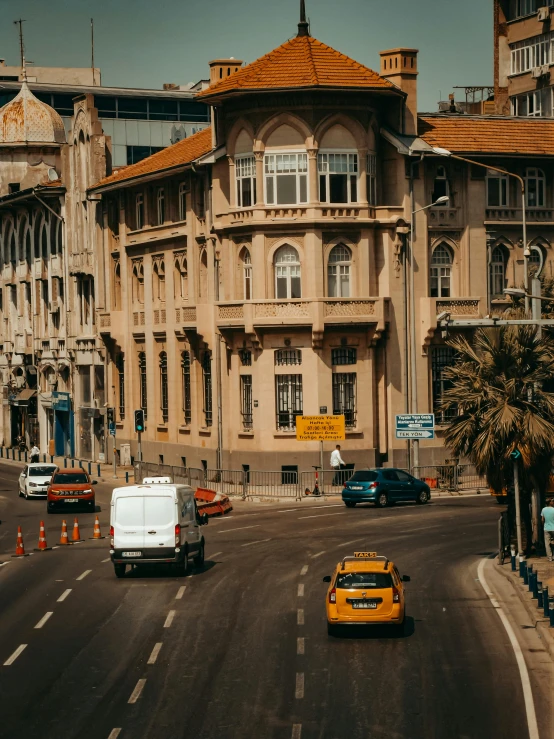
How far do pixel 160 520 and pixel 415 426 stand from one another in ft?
84.5

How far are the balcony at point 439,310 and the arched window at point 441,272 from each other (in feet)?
5.67

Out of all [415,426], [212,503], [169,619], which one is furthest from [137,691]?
[415,426]

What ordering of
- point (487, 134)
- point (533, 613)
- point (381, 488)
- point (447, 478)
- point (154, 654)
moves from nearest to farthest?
point (154, 654)
point (533, 613)
point (381, 488)
point (447, 478)
point (487, 134)

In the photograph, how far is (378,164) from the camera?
6719 centimetres

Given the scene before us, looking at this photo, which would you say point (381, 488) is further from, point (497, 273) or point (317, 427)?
point (497, 273)

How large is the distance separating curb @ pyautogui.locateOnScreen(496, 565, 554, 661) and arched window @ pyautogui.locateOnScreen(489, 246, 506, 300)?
32.4 metres

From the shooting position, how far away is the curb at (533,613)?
2935 centimetres

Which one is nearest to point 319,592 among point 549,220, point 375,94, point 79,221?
point 375,94

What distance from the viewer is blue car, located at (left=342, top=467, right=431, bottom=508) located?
57.4 metres

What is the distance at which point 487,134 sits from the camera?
70312 mm

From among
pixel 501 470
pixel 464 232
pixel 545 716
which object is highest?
pixel 464 232

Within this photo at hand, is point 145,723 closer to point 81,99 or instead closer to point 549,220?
point 549,220

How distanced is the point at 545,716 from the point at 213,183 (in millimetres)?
46922

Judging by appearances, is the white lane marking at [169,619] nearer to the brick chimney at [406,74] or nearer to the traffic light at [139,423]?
the traffic light at [139,423]
